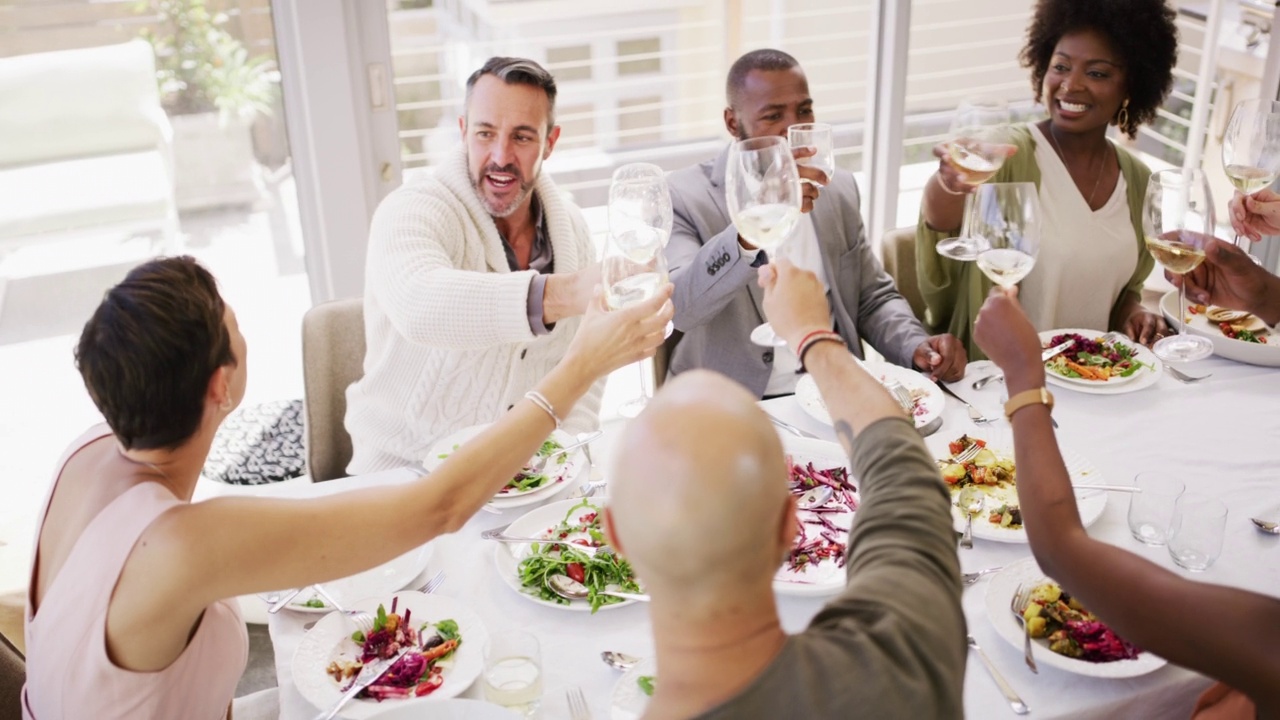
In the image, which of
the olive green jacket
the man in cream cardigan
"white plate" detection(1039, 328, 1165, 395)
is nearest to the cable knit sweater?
the man in cream cardigan

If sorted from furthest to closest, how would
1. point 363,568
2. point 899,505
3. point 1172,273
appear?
point 1172,273 → point 363,568 → point 899,505

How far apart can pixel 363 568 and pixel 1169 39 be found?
278 centimetres

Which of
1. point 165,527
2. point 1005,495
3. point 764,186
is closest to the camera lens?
point 165,527

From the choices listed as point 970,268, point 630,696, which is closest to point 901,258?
point 970,268

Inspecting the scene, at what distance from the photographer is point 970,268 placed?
296 centimetres

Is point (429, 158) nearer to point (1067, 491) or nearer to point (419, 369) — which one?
point (419, 369)

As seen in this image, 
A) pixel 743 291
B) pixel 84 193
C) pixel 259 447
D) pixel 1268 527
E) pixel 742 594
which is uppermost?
pixel 742 594

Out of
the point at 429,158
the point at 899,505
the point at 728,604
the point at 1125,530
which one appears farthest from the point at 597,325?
the point at 429,158

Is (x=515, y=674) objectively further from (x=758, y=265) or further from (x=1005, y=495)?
(x=758, y=265)

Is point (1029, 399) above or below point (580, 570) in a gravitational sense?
above

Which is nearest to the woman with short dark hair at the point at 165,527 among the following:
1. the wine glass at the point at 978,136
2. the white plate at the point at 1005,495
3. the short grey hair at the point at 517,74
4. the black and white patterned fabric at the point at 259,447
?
the white plate at the point at 1005,495

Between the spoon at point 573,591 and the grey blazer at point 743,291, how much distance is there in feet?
3.16

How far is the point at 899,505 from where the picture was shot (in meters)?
1.15

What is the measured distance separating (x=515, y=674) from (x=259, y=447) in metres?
2.17
